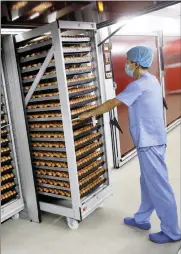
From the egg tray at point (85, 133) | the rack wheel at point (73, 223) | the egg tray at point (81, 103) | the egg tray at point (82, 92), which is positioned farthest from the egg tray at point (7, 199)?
the egg tray at point (82, 92)

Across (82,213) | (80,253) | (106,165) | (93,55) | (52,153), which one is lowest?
(80,253)

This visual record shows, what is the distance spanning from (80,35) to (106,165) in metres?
1.55

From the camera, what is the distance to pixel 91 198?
3145 mm

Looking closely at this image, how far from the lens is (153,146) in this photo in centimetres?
264

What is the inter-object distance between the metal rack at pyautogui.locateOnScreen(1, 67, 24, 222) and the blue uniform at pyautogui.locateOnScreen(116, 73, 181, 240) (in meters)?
1.42

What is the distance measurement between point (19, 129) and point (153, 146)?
1.50m

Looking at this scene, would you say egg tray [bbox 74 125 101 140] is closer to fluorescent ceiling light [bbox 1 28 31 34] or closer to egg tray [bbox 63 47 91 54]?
egg tray [bbox 63 47 91 54]

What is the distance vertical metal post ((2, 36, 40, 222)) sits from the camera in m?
2.96

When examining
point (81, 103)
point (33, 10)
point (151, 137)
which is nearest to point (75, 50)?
point (81, 103)

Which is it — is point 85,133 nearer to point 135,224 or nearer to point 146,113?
point 146,113

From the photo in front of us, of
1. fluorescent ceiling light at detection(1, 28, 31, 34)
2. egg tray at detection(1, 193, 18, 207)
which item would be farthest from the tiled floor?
fluorescent ceiling light at detection(1, 28, 31, 34)

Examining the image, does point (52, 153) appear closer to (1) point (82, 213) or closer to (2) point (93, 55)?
(1) point (82, 213)

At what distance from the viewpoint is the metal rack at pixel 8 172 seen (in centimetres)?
313

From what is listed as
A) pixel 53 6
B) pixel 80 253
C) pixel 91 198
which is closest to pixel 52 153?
pixel 91 198
